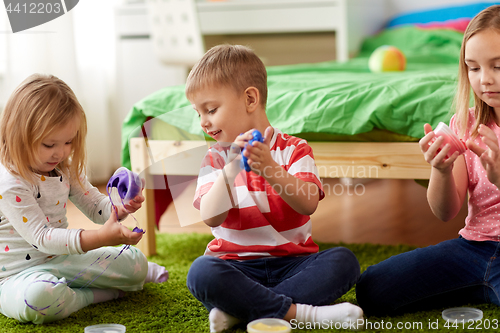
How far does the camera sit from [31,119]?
3.18 ft

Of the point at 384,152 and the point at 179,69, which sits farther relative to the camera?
the point at 179,69

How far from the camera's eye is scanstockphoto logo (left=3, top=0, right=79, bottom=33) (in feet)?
6.71

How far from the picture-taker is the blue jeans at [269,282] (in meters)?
0.88

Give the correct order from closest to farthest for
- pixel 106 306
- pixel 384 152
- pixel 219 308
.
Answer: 1. pixel 219 308
2. pixel 106 306
3. pixel 384 152

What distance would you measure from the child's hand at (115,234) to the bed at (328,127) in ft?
0.66

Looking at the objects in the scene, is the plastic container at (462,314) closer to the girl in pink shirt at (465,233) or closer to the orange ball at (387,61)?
the girl in pink shirt at (465,233)

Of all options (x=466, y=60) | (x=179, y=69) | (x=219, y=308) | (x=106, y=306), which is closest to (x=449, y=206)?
(x=466, y=60)

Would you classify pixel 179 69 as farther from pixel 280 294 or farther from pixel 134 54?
pixel 280 294

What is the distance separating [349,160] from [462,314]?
1.58 ft

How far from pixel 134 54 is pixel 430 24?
172 cm

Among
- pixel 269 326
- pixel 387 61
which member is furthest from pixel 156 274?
pixel 387 61

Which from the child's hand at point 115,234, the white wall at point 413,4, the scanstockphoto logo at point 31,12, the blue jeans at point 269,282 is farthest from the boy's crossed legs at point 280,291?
the white wall at point 413,4

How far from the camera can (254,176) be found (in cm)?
97

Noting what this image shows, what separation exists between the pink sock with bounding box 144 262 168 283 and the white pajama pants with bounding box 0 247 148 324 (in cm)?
6
